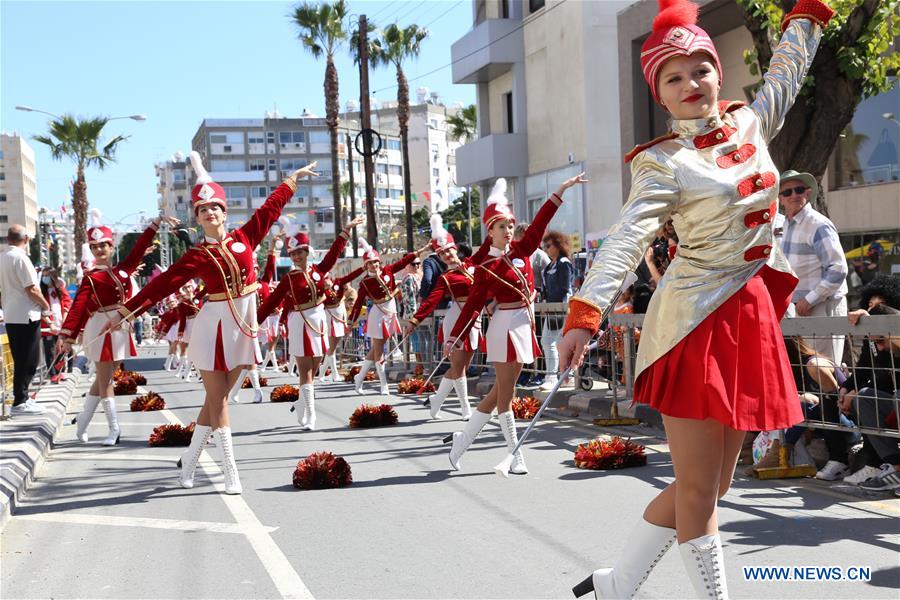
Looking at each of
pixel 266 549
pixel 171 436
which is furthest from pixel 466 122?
pixel 266 549

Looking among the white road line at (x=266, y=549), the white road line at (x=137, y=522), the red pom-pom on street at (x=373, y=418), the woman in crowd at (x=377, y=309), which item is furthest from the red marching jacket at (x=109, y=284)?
the woman in crowd at (x=377, y=309)

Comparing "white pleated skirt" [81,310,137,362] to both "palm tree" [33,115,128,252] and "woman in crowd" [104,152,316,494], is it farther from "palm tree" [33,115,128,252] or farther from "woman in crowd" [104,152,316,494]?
"palm tree" [33,115,128,252]

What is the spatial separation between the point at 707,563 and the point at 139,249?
8.25 meters

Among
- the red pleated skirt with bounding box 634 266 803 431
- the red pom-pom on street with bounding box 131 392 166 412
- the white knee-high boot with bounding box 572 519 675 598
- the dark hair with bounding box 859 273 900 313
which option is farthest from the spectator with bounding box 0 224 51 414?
the red pleated skirt with bounding box 634 266 803 431

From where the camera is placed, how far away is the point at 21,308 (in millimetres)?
13602

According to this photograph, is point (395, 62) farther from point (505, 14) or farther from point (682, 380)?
point (682, 380)

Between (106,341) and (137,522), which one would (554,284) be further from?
(137,522)

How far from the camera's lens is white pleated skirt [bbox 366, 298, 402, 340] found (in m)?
16.8

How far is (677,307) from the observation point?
372 centimetres

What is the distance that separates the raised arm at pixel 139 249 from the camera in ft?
34.1

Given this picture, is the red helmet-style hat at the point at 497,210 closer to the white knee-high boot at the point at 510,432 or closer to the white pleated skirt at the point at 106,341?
the white knee-high boot at the point at 510,432

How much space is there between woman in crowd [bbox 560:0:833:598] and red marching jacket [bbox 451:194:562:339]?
4.63 meters

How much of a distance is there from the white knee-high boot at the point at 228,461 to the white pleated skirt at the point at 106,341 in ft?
11.0

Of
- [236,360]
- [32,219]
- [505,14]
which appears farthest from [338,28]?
[32,219]
